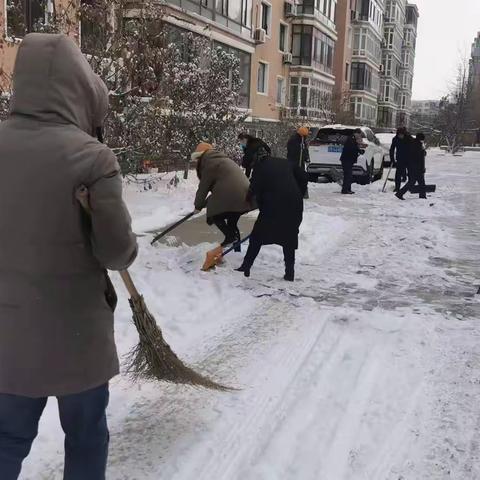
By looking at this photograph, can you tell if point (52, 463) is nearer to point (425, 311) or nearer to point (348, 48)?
point (425, 311)

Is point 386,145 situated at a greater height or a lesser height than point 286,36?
lesser

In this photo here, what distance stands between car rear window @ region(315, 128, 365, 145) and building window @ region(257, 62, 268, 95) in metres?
15.3

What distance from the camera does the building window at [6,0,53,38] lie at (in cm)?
862

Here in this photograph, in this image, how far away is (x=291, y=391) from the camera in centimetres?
399

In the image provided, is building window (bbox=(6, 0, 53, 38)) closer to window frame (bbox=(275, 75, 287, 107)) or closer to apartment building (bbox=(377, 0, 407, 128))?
window frame (bbox=(275, 75, 287, 107))

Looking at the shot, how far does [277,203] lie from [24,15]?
520 cm

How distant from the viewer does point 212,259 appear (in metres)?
6.87

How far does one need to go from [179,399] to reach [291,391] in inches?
28.4

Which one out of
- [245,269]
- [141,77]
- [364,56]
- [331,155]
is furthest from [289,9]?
[245,269]

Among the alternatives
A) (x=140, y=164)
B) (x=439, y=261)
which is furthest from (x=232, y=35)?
(x=439, y=261)

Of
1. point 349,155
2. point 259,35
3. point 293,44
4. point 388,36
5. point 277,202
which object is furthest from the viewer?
point 388,36

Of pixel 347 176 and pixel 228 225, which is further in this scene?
pixel 347 176

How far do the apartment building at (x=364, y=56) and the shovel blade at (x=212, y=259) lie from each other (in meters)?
51.6

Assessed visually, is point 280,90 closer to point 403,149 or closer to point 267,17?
point 267,17
